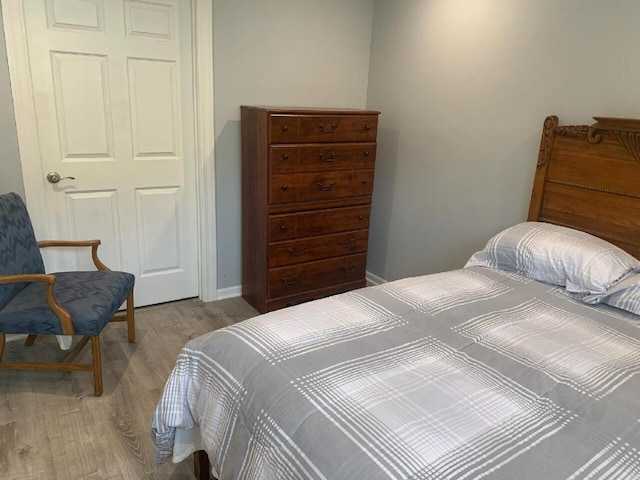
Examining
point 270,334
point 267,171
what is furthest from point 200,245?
point 270,334

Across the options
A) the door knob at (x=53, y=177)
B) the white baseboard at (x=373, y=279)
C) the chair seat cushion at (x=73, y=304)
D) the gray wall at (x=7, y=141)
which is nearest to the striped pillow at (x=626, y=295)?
the white baseboard at (x=373, y=279)

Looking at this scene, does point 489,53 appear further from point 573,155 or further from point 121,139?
point 121,139

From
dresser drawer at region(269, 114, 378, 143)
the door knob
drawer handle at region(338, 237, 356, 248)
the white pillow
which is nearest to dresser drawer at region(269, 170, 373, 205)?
dresser drawer at region(269, 114, 378, 143)

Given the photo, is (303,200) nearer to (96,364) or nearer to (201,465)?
(96,364)

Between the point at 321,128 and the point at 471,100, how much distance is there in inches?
36.5

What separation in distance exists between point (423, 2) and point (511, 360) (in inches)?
99.6

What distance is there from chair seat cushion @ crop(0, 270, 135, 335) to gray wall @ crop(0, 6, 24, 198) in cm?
57

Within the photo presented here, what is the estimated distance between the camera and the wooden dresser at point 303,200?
2945mm

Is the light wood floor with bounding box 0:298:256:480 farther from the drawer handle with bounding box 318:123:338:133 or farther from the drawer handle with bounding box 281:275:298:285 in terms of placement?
the drawer handle with bounding box 318:123:338:133

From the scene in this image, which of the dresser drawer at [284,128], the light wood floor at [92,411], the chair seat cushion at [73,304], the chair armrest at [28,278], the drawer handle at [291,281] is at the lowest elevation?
the light wood floor at [92,411]

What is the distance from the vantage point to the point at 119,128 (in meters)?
2.88

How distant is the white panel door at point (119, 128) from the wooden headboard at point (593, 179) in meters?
2.14

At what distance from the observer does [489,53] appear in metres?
2.77

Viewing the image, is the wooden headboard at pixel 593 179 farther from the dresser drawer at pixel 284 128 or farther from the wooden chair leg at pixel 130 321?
the wooden chair leg at pixel 130 321
